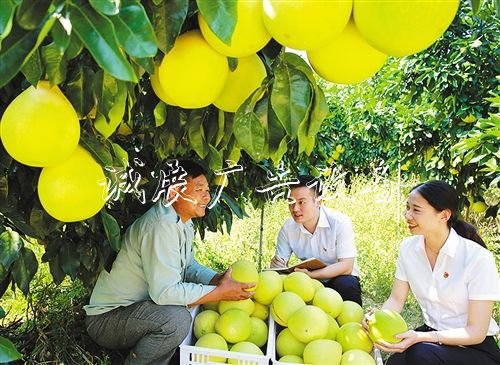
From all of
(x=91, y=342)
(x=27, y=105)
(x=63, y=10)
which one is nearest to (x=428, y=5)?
(x=63, y=10)

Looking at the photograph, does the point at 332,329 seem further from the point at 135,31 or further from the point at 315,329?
the point at 135,31

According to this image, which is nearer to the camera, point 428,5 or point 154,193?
point 428,5

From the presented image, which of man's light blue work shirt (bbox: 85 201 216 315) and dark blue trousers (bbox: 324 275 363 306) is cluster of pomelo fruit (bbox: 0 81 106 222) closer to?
man's light blue work shirt (bbox: 85 201 216 315)

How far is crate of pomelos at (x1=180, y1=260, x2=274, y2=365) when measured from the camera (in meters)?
1.96

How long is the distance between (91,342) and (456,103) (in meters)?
3.00

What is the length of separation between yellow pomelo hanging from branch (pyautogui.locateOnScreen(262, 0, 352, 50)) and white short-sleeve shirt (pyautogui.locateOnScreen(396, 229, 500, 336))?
1.86m

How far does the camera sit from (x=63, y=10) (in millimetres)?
596

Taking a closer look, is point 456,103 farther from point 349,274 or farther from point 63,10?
point 63,10

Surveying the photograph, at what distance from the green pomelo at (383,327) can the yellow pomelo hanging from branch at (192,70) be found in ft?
4.86

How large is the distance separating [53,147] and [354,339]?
5.13ft

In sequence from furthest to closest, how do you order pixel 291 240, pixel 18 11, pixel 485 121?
pixel 291 240 < pixel 485 121 < pixel 18 11

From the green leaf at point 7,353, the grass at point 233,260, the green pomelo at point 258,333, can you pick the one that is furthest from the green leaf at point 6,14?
the grass at point 233,260

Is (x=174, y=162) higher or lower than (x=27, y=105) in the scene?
lower

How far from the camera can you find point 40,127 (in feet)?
2.43
